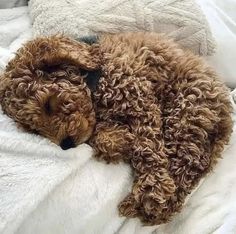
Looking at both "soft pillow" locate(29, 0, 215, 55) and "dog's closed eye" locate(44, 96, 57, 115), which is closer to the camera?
"dog's closed eye" locate(44, 96, 57, 115)

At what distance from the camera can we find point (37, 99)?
1.25 m

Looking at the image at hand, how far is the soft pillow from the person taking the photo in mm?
1604

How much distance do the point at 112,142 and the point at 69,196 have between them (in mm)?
182

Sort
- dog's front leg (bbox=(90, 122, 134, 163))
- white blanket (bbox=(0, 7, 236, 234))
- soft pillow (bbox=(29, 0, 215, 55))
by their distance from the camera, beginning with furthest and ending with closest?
soft pillow (bbox=(29, 0, 215, 55)), dog's front leg (bbox=(90, 122, 134, 163)), white blanket (bbox=(0, 7, 236, 234))

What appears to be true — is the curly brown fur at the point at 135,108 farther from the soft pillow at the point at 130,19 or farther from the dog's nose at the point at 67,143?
the soft pillow at the point at 130,19

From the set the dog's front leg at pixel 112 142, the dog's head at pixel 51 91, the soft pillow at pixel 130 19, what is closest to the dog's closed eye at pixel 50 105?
the dog's head at pixel 51 91

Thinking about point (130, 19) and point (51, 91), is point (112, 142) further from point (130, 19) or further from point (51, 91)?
point (130, 19)

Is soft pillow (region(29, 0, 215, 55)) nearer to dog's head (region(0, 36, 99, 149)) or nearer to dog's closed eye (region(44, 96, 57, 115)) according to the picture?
dog's head (region(0, 36, 99, 149))

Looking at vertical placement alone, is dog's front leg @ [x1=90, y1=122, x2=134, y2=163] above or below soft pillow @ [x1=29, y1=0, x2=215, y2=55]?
below

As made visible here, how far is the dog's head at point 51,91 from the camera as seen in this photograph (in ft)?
4.11

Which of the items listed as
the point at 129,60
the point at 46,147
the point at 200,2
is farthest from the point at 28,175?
the point at 200,2

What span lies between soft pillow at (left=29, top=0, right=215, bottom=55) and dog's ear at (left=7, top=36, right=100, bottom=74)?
0.27 metres

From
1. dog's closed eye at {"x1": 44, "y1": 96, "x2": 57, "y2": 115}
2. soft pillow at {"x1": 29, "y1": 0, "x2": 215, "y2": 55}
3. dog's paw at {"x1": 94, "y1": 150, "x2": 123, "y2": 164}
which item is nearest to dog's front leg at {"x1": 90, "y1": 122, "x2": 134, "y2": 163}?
dog's paw at {"x1": 94, "y1": 150, "x2": 123, "y2": 164}

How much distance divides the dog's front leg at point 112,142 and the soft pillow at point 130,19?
41 cm
